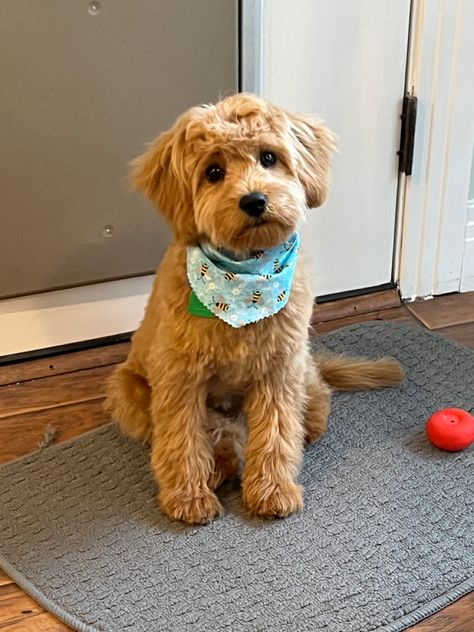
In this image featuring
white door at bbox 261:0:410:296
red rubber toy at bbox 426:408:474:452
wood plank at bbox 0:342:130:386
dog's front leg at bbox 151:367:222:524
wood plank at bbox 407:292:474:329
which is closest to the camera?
dog's front leg at bbox 151:367:222:524

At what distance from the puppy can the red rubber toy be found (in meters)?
0.26

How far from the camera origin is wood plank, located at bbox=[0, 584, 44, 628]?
1.33 meters

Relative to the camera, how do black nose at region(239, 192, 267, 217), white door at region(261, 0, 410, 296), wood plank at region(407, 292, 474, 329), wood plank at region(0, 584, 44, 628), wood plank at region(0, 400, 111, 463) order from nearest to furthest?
black nose at region(239, 192, 267, 217) → wood plank at region(0, 584, 44, 628) → wood plank at region(0, 400, 111, 463) → white door at region(261, 0, 410, 296) → wood plank at region(407, 292, 474, 329)

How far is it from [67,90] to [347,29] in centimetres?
67

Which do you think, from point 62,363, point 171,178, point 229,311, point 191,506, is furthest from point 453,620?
point 62,363

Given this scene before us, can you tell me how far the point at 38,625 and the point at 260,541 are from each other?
0.40 metres

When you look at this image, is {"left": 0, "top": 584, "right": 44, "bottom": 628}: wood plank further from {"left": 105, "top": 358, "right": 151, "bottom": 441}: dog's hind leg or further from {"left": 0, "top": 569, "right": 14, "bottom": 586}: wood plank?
{"left": 105, "top": 358, "right": 151, "bottom": 441}: dog's hind leg

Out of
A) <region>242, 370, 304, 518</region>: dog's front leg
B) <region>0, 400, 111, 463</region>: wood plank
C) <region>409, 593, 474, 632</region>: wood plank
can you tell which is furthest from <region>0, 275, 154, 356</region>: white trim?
<region>409, 593, 474, 632</region>: wood plank

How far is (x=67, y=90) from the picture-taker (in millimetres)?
1695

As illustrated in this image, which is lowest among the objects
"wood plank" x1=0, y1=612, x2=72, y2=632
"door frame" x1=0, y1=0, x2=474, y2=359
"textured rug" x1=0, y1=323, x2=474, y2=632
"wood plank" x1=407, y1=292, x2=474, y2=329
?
"wood plank" x1=0, y1=612, x2=72, y2=632

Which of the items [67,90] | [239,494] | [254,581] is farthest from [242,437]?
[67,90]

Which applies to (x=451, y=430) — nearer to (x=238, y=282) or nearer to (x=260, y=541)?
(x=260, y=541)

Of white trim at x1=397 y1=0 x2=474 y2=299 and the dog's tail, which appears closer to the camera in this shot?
the dog's tail

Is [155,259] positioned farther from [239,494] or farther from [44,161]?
[239,494]
